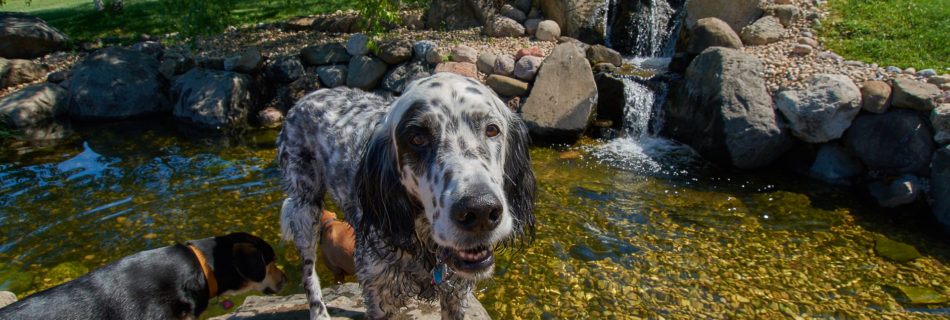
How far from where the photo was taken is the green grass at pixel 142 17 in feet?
40.9

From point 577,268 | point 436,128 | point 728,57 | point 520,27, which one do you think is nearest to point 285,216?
point 436,128

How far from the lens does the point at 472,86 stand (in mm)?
2303

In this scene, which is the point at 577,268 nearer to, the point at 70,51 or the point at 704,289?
the point at 704,289

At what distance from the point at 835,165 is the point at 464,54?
570 centimetres

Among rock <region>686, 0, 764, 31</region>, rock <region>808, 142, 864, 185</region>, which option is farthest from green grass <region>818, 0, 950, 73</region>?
rock <region>808, 142, 864, 185</region>

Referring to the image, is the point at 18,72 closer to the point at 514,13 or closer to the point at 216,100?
the point at 216,100

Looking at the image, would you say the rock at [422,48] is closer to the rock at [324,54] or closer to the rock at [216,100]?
the rock at [324,54]

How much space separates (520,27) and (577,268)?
6697 mm

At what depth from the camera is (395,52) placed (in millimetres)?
9000

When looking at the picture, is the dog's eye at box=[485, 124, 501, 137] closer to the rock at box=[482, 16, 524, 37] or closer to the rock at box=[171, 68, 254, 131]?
the rock at box=[171, 68, 254, 131]

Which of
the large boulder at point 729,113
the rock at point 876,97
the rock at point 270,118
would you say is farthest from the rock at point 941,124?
the rock at point 270,118

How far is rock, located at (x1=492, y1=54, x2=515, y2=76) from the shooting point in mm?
8312

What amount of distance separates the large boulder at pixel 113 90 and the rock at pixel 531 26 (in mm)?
7369


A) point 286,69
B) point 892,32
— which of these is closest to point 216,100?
point 286,69
